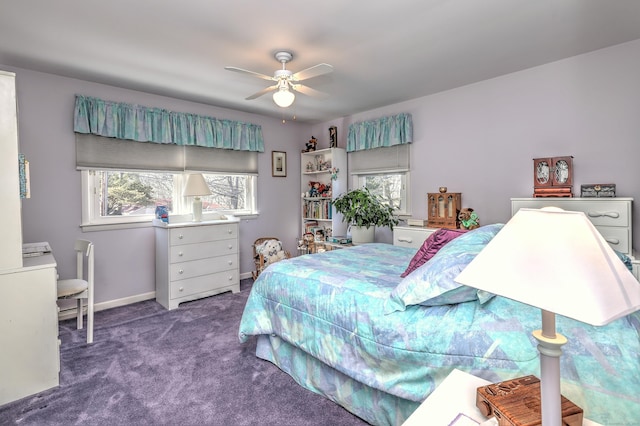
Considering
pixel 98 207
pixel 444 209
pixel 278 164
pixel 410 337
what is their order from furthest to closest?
pixel 278 164 → pixel 444 209 → pixel 98 207 → pixel 410 337

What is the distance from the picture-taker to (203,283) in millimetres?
3895

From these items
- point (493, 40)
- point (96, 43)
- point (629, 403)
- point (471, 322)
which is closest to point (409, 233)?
point (493, 40)

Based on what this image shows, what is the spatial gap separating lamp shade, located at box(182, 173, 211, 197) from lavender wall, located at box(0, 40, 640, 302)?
741mm

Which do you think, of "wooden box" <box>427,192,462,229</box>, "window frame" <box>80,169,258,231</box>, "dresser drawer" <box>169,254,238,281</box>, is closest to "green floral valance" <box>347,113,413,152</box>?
"wooden box" <box>427,192,462,229</box>

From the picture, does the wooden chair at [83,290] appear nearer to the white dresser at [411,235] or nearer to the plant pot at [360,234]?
the plant pot at [360,234]

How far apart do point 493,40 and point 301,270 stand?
7.79 ft

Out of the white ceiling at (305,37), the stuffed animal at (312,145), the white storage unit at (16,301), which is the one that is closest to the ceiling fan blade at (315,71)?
the white ceiling at (305,37)

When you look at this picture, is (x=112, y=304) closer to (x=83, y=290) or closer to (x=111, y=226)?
(x=111, y=226)

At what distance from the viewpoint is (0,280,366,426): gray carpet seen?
1.85 m

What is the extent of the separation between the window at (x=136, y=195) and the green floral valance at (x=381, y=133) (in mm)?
1785

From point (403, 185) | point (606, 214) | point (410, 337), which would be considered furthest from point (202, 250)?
point (606, 214)

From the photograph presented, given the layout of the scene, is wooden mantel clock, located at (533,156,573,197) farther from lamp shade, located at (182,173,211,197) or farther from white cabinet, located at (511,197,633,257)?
lamp shade, located at (182,173,211,197)

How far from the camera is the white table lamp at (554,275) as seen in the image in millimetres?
621

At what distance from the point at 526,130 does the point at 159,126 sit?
4070 mm
